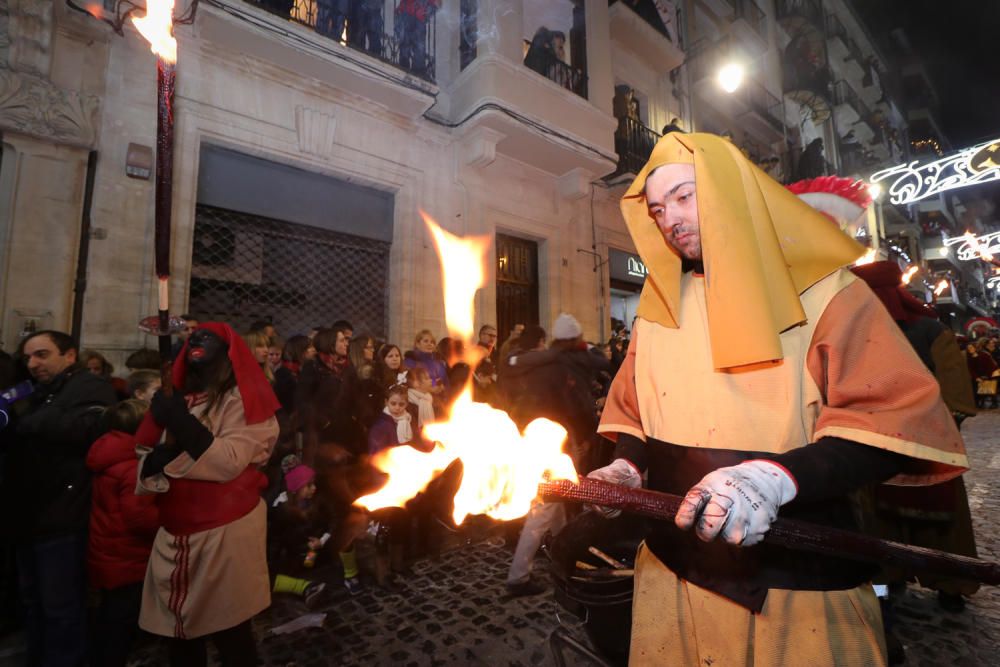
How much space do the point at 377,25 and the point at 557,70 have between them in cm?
411

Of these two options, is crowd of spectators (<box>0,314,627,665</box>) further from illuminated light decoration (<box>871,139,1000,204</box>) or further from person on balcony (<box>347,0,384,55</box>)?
illuminated light decoration (<box>871,139,1000,204</box>)

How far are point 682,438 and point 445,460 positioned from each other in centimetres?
135

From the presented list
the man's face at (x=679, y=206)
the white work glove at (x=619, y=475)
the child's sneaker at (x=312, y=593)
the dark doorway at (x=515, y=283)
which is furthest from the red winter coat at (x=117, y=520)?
the dark doorway at (x=515, y=283)

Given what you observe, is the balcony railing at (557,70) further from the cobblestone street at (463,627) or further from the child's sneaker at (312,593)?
the child's sneaker at (312,593)

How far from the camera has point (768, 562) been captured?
4.25 ft

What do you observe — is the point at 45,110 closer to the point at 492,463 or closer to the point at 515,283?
the point at 492,463

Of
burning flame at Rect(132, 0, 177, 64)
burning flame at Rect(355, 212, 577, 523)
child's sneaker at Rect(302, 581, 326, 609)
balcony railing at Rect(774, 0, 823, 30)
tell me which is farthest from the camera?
balcony railing at Rect(774, 0, 823, 30)

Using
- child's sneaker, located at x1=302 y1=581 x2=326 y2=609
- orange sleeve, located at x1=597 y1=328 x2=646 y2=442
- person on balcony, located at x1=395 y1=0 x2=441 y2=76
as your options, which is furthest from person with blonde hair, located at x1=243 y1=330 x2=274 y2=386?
person on balcony, located at x1=395 y1=0 x2=441 y2=76

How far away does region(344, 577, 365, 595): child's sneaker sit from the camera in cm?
394

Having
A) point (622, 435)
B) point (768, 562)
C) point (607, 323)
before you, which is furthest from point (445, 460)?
point (607, 323)

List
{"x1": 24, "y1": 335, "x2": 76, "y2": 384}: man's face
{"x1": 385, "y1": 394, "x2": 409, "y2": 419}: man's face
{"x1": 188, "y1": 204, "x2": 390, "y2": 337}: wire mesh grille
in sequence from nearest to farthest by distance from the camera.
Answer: {"x1": 24, "y1": 335, "x2": 76, "y2": 384}: man's face
{"x1": 385, "y1": 394, "x2": 409, "y2": 419}: man's face
{"x1": 188, "y1": 204, "x2": 390, "y2": 337}: wire mesh grille

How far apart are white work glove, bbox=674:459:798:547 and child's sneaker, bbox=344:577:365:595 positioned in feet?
12.4

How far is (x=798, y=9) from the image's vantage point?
19969mm

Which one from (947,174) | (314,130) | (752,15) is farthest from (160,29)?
(752,15)
